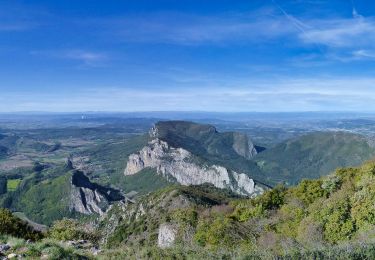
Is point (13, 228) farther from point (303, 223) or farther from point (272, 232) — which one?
point (303, 223)

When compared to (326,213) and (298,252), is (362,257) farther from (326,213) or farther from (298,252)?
(326,213)

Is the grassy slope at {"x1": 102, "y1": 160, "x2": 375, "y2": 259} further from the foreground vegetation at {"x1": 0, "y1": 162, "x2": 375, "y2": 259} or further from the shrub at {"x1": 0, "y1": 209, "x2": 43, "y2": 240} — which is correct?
the shrub at {"x1": 0, "y1": 209, "x2": 43, "y2": 240}

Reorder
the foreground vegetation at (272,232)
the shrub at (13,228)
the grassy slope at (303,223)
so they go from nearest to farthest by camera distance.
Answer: the foreground vegetation at (272,232)
the grassy slope at (303,223)
the shrub at (13,228)

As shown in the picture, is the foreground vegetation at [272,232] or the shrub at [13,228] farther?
the shrub at [13,228]

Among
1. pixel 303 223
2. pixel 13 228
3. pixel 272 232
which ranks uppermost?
pixel 13 228

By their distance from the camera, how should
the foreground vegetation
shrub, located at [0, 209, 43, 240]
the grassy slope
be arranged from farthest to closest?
shrub, located at [0, 209, 43, 240], the grassy slope, the foreground vegetation

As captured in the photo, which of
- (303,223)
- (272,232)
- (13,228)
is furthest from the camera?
(272,232)

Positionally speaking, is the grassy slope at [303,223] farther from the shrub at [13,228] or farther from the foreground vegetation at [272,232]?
the shrub at [13,228]

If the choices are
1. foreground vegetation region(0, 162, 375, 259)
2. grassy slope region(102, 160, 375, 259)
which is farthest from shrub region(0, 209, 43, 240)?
grassy slope region(102, 160, 375, 259)

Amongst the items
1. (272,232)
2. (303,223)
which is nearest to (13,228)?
(272,232)

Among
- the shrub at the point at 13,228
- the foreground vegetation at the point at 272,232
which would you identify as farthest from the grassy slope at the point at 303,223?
the shrub at the point at 13,228

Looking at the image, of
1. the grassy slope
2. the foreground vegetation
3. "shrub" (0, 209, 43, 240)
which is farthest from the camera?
"shrub" (0, 209, 43, 240)
